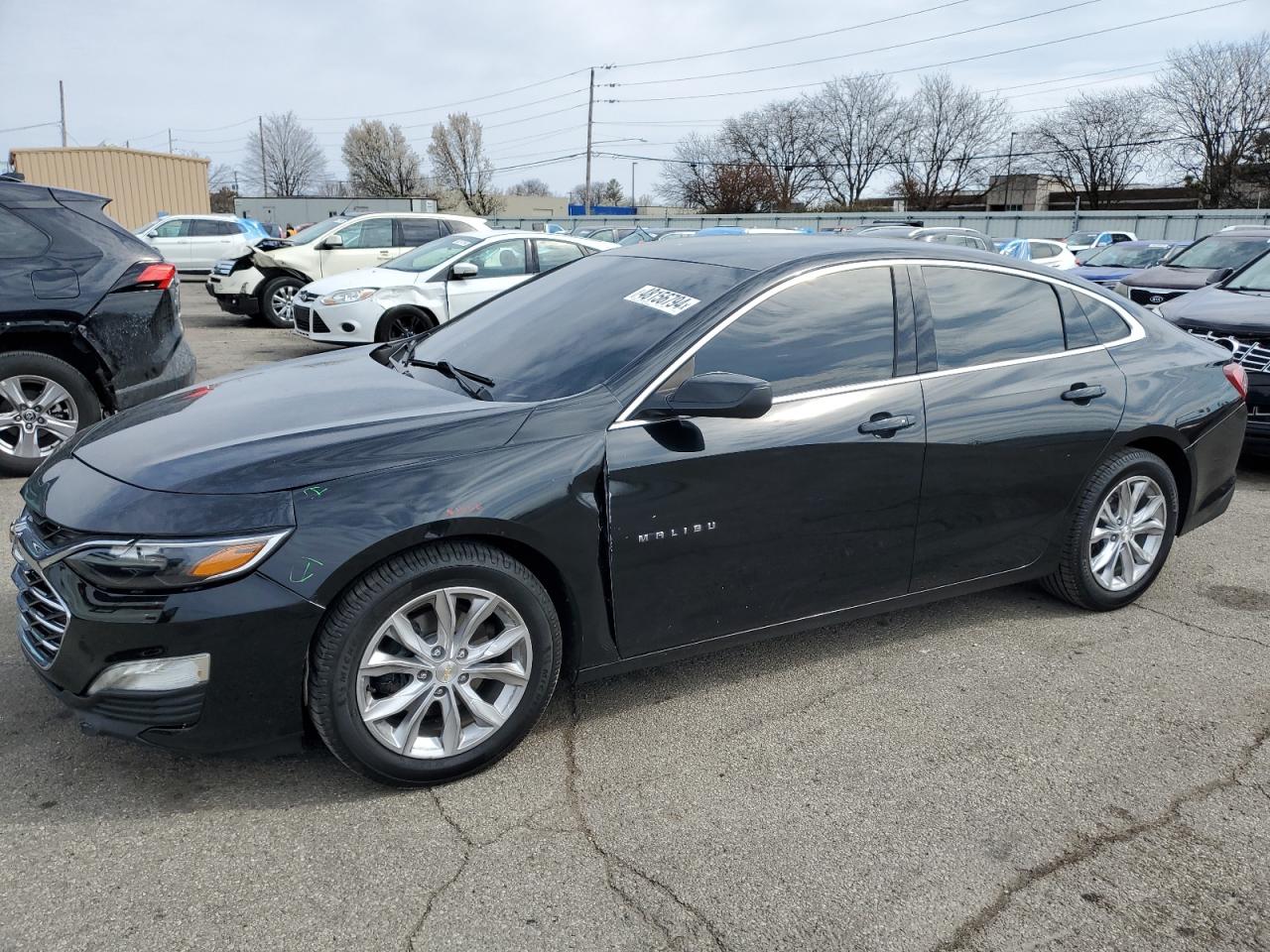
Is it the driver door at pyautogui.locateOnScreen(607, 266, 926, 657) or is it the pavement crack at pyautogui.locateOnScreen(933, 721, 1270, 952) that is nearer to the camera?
the pavement crack at pyautogui.locateOnScreen(933, 721, 1270, 952)

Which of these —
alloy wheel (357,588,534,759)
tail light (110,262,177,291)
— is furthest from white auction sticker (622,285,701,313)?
tail light (110,262,177,291)

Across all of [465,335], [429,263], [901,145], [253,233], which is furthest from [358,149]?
[465,335]

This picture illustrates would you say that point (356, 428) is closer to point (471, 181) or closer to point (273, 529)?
point (273, 529)

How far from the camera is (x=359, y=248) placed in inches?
567

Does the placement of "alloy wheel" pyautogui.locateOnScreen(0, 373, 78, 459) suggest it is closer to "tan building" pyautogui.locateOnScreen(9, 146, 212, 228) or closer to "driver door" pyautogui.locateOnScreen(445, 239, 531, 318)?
"driver door" pyautogui.locateOnScreen(445, 239, 531, 318)

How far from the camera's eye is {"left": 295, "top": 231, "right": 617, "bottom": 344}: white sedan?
407 inches

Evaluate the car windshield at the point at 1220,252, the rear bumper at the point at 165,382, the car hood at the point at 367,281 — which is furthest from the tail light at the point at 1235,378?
the car windshield at the point at 1220,252

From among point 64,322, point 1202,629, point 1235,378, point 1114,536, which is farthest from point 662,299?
point 64,322

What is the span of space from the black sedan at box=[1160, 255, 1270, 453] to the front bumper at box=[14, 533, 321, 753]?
19.9ft

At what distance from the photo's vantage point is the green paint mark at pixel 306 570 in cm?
252

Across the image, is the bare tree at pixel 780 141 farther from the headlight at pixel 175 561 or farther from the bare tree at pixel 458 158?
the headlight at pixel 175 561

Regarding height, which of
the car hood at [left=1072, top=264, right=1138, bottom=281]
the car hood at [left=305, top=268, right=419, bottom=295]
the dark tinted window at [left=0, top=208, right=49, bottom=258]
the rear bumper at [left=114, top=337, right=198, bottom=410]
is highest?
the car hood at [left=1072, top=264, right=1138, bottom=281]

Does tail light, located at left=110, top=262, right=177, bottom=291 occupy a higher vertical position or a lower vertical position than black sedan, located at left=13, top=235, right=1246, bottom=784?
higher

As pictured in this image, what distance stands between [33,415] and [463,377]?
13.0ft
